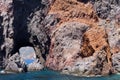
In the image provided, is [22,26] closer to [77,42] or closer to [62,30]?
[62,30]

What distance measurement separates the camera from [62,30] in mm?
106375

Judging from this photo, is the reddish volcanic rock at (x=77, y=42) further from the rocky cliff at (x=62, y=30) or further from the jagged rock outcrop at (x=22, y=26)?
the jagged rock outcrop at (x=22, y=26)

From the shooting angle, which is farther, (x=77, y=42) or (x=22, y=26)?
(x=22, y=26)

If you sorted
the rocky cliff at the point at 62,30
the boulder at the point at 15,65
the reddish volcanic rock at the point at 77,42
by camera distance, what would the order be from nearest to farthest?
the reddish volcanic rock at the point at 77,42, the rocky cliff at the point at 62,30, the boulder at the point at 15,65

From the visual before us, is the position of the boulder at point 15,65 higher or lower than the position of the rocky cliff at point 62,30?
lower

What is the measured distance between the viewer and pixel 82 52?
9506 cm

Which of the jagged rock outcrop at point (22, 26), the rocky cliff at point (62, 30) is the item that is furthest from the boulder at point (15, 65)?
the jagged rock outcrop at point (22, 26)

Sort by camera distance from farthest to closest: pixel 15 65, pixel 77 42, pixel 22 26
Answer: pixel 22 26 < pixel 77 42 < pixel 15 65

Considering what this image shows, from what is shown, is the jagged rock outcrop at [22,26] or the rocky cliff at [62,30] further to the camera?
the jagged rock outcrop at [22,26]

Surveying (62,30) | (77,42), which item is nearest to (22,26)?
(62,30)

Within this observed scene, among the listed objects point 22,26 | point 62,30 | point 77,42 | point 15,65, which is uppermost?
point 22,26

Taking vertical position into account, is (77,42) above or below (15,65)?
above

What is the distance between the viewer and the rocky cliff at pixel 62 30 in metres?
97.2

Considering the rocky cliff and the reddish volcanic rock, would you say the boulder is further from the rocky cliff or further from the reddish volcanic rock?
the reddish volcanic rock
